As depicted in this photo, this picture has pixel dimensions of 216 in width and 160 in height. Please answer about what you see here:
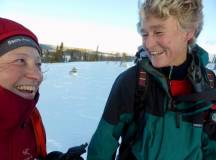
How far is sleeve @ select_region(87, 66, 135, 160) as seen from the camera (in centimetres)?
233

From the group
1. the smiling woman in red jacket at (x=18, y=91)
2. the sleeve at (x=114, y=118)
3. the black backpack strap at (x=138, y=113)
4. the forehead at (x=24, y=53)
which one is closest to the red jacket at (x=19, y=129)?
the smiling woman in red jacket at (x=18, y=91)

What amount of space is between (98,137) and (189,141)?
0.57 meters

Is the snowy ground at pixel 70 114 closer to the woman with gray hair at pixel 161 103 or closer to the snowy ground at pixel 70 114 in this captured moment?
the snowy ground at pixel 70 114

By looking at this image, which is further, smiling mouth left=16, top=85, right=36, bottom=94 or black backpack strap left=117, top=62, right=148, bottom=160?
black backpack strap left=117, top=62, right=148, bottom=160

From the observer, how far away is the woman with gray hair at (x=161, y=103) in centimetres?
229

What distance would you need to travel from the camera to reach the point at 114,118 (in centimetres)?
234

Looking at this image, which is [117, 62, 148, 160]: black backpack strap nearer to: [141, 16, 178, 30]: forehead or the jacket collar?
[141, 16, 178, 30]: forehead

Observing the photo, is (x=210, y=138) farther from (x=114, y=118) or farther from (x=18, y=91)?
(x=18, y=91)

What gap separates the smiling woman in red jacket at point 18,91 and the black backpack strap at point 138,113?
1.05 ft

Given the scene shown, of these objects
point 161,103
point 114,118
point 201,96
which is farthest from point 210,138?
point 114,118

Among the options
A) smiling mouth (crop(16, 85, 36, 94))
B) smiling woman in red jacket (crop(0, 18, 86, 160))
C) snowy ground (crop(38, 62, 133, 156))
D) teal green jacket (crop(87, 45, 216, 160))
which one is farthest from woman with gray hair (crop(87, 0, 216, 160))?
snowy ground (crop(38, 62, 133, 156))

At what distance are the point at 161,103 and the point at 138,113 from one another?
16 cm

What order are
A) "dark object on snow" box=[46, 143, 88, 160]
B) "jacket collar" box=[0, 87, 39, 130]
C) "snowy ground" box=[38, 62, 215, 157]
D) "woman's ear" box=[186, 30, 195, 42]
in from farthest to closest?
"snowy ground" box=[38, 62, 215, 157] → "woman's ear" box=[186, 30, 195, 42] → "dark object on snow" box=[46, 143, 88, 160] → "jacket collar" box=[0, 87, 39, 130]

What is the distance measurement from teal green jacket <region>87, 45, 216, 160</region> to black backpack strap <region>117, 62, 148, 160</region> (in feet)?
0.08
